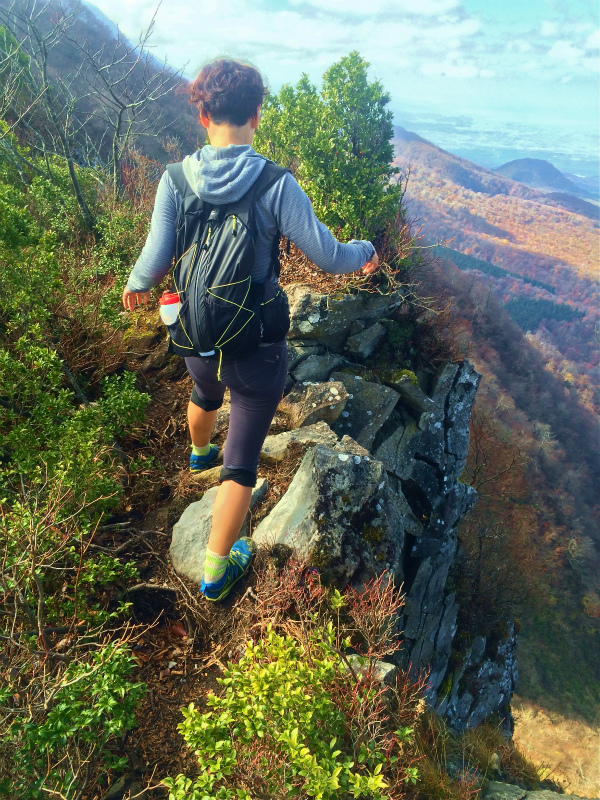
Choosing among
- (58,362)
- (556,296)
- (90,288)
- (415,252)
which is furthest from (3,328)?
(556,296)

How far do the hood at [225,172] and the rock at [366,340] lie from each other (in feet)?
15.1

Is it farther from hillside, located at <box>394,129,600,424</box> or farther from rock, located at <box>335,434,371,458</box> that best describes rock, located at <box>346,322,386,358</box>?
hillside, located at <box>394,129,600,424</box>

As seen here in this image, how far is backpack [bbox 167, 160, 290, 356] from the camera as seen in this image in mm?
1905

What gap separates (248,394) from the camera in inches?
89.8

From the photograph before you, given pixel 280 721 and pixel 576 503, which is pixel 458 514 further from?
pixel 576 503

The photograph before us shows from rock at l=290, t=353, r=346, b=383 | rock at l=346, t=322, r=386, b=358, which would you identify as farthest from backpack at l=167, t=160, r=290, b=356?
rock at l=346, t=322, r=386, b=358

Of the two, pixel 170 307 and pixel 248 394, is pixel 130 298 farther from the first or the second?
pixel 248 394

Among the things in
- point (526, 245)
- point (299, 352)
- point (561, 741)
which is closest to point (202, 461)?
point (299, 352)

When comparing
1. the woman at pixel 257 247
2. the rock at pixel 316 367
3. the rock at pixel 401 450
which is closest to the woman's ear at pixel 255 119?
A: the woman at pixel 257 247

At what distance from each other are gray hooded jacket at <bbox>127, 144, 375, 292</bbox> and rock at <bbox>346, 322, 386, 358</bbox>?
14.0 feet

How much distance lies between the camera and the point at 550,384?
5162cm

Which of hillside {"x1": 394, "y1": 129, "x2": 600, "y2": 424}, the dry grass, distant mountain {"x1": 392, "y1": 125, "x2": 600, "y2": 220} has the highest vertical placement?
distant mountain {"x1": 392, "y1": 125, "x2": 600, "y2": 220}

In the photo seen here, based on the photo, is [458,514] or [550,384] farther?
[550,384]

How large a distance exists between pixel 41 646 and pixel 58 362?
1.85 meters
